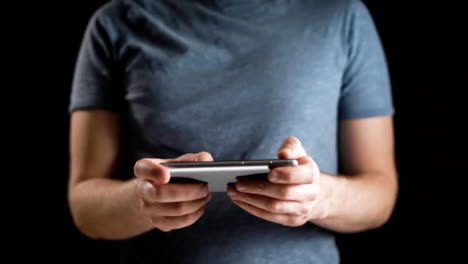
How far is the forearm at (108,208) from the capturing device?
906mm

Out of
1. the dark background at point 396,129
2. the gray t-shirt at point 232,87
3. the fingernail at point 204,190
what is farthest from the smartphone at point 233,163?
the dark background at point 396,129

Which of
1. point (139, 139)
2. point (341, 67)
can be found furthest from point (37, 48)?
point (341, 67)

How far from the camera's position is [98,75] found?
3.66 ft

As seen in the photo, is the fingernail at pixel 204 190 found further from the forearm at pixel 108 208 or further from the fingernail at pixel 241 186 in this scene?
the forearm at pixel 108 208

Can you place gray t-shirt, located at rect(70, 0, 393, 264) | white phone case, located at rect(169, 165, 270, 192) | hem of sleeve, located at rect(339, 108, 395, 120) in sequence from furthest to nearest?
hem of sleeve, located at rect(339, 108, 395, 120), gray t-shirt, located at rect(70, 0, 393, 264), white phone case, located at rect(169, 165, 270, 192)

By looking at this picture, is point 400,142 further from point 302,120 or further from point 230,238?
point 230,238

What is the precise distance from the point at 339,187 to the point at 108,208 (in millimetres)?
643

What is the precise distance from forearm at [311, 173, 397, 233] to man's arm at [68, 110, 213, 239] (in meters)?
0.32

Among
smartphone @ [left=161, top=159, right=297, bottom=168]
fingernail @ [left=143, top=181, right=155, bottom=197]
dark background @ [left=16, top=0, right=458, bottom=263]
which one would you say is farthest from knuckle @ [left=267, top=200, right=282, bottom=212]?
dark background @ [left=16, top=0, right=458, bottom=263]

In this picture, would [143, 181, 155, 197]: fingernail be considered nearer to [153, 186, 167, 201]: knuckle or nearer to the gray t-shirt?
[153, 186, 167, 201]: knuckle

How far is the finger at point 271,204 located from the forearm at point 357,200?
0.13 metres

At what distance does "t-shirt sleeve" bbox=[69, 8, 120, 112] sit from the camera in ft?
3.64

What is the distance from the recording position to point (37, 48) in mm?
1584

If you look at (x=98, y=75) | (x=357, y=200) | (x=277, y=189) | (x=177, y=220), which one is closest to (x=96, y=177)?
(x=98, y=75)
